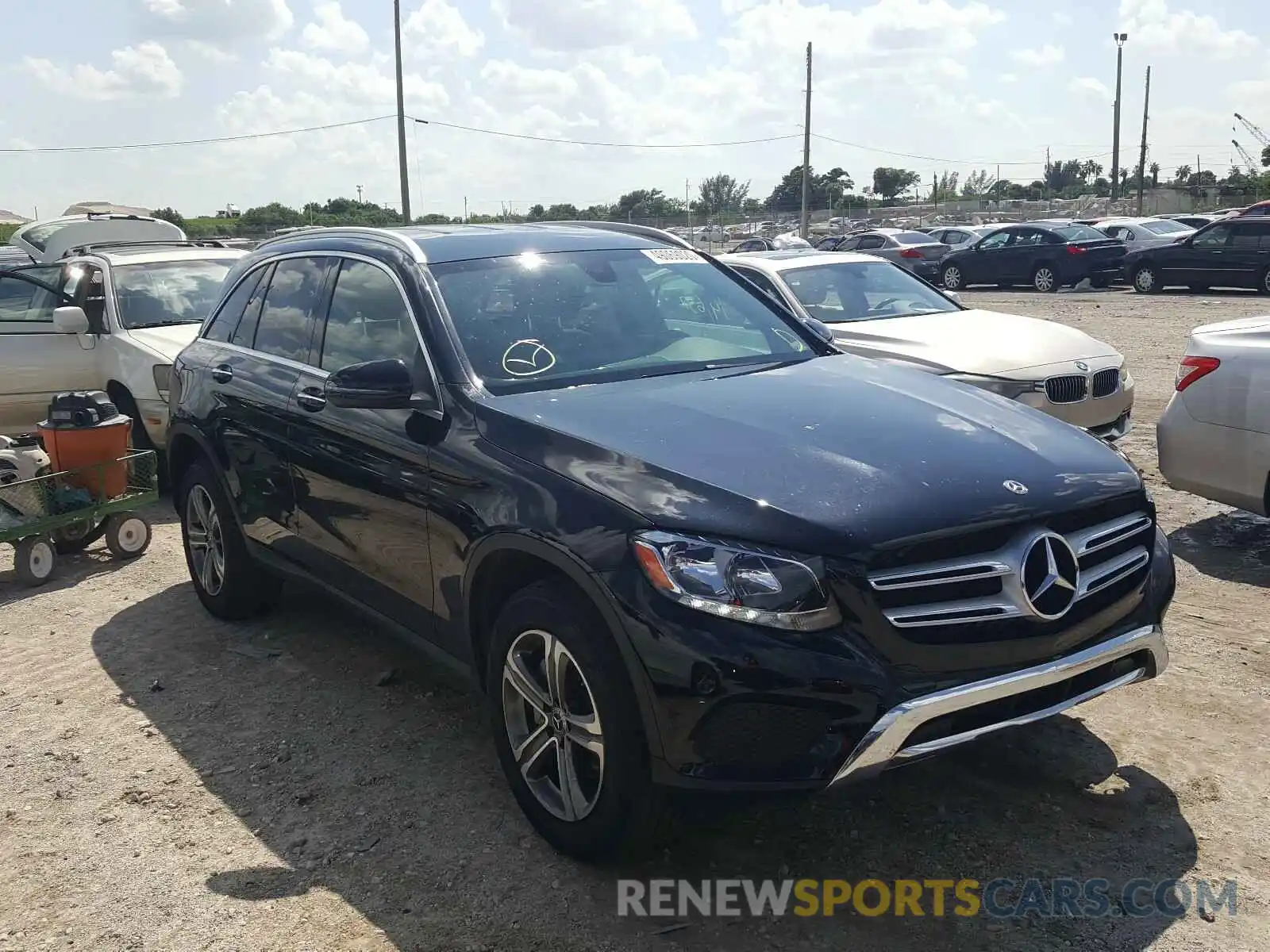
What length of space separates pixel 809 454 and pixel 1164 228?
2763 centimetres

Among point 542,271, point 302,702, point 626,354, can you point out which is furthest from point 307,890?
point 542,271

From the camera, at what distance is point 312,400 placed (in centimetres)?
464

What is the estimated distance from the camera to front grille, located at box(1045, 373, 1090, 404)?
24.9ft

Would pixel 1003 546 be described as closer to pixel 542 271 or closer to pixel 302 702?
pixel 542 271

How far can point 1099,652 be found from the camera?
3.27 meters

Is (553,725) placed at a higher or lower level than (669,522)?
lower

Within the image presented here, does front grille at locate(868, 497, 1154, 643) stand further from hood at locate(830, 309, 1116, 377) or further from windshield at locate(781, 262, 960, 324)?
windshield at locate(781, 262, 960, 324)

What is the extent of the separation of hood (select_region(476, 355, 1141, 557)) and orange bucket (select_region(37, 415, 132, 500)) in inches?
166

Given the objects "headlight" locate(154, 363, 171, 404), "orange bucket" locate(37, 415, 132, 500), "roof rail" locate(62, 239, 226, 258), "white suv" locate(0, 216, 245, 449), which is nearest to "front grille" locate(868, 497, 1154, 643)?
"orange bucket" locate(37, 415, 132, 500)

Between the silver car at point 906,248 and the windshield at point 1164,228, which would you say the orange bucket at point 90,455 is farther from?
the windshield at point 1164,228

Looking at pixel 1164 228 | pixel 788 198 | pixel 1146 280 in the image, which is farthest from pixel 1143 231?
pixel 788 198

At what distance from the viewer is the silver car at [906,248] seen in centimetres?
2725

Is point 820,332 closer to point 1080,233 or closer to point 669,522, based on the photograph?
point 669,522

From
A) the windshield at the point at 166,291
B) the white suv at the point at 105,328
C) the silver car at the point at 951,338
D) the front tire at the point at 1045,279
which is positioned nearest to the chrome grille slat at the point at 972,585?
the silver car at the point at 951,338
